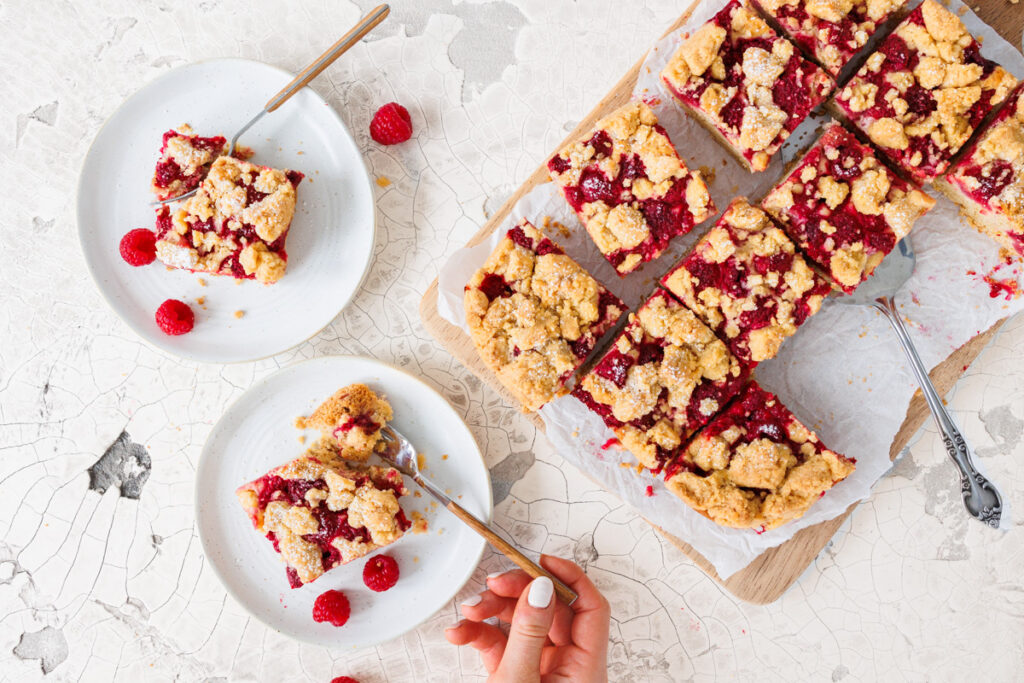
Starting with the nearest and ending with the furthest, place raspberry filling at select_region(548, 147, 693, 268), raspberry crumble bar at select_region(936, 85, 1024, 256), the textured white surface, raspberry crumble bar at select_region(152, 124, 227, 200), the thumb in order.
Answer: the thumb → raspberry crumble bar at select_region(936, 85, 1024, 256) → raspberry filling at select_region(548, 147, 693, 268) → raspberry crumble bar at select_region(152, 124, 227, 200) → the textured white surface

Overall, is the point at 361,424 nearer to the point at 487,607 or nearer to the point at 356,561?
the point at 356,561

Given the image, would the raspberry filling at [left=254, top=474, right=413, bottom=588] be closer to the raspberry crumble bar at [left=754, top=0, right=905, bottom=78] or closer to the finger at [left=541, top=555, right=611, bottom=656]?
the finger at [left=541, top=555, right=611, bottom=656]

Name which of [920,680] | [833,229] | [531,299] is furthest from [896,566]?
[531,299]

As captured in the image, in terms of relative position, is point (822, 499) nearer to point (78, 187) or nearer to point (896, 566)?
point (896, 566)

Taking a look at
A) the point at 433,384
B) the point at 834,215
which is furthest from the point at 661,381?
the point at 433,384

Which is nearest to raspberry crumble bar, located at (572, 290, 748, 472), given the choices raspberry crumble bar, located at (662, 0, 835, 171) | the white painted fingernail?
the white painted fingernail
